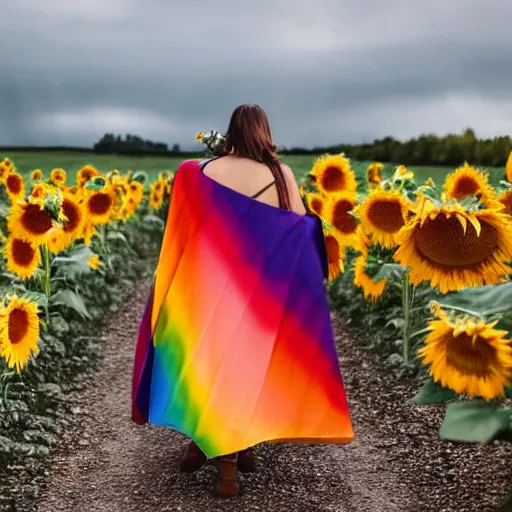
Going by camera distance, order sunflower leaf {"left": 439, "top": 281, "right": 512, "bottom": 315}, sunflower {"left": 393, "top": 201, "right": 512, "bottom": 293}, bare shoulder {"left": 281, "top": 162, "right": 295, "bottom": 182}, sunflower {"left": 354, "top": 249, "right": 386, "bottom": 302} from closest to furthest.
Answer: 1. sunflower leaf {"left": 439, "top": 281, "right": 512, "bottom": 315}
2. sunflower {"left": 393, "top": 201, "right": 512, "bottom": 293}
3. bare shoulder {"left": 281, "top": 162, "right": 295, "bottom": 182}
4. sunflower {"left": 354, "top": 249, "right": 386, "bottom": 302}

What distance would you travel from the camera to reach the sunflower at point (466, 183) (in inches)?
196

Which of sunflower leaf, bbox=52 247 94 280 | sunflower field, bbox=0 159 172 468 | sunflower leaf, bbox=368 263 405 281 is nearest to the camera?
sunflower field, bbox=0 159 172 468

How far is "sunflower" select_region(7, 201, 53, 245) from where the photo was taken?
5043 mm

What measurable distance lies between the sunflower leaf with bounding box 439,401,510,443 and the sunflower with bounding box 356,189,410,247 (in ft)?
9.11

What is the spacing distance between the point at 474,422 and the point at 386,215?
9.58ft

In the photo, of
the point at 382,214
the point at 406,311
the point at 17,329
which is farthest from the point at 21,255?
the point at 406,311

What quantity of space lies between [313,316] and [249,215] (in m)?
0.56

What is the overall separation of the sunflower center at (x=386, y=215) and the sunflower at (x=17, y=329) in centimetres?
219

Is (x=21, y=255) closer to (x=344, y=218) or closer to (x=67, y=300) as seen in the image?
(x=67, y=300)

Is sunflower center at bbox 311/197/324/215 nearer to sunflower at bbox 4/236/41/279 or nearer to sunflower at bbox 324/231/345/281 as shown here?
sunflower at bbox 324/231/345/281

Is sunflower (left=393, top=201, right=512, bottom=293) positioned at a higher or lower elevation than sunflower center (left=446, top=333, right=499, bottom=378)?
higher

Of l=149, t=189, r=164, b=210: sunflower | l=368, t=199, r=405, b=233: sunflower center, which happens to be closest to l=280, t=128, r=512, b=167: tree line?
l=149, t=189, r=164, b=210: sunflower

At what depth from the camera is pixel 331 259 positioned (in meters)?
5.92

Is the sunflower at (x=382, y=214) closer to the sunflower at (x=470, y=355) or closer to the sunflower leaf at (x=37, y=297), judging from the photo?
the sunflower leaf at (x=37, y=297)
